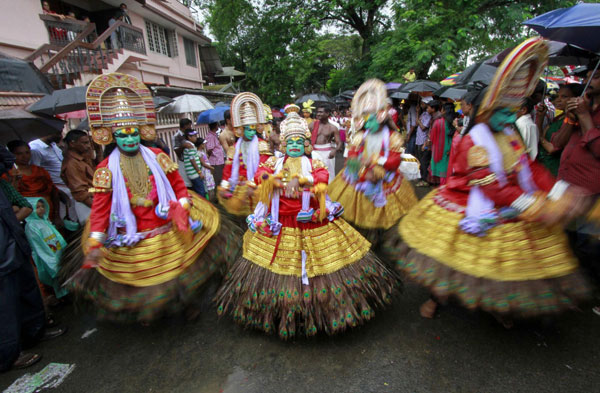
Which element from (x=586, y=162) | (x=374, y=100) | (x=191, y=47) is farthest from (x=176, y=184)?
(x=191, y=47)

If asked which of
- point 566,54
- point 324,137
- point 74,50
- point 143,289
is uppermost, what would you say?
point 74,50

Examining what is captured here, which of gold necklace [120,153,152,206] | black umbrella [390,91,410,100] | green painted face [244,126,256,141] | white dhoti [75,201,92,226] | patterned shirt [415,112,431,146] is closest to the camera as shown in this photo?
gold necklace [120,153,152,206]

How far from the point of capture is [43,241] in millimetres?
3279

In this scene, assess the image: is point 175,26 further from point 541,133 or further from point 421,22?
point 541,133

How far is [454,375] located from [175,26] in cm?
1857

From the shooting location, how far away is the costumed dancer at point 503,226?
2162mm

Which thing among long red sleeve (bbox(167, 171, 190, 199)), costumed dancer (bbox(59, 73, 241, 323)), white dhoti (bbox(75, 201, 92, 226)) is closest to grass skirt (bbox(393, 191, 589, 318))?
costumed dancer (bbox(59, 73, 241, 323))

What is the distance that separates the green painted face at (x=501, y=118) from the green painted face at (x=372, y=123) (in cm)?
135

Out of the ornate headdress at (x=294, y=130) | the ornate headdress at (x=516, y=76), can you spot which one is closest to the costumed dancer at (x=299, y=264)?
the ornate headdress at (x=294, y=130)

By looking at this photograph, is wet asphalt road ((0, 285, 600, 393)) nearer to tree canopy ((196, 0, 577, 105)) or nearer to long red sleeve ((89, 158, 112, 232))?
long red sleeve ((89, 158, 112, 232))

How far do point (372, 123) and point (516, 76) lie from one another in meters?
1.53

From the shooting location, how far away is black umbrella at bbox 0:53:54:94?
266 centimetres

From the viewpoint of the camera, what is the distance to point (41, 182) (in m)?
3.59

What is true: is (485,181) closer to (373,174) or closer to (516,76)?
(516,76)
